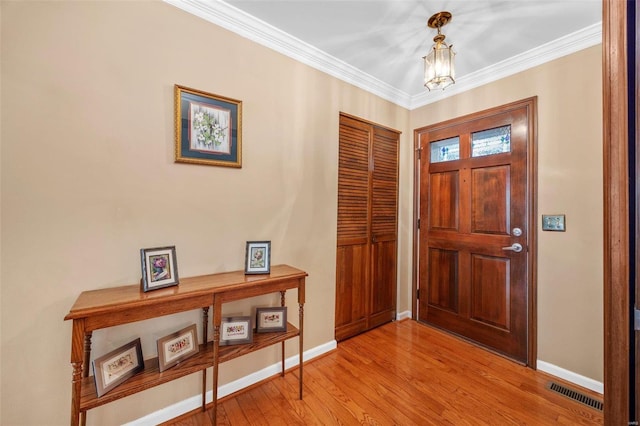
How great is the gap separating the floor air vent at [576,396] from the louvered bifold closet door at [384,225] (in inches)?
53.4

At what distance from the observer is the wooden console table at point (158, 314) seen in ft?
3.52

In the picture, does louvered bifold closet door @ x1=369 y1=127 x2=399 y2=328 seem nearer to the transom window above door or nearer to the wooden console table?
the transom window above door

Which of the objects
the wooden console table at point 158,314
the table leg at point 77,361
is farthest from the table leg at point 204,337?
the table leg at point 77,361

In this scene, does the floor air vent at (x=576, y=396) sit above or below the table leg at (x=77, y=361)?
below

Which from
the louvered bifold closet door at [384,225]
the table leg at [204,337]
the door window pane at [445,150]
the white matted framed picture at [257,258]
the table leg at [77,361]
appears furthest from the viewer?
the louvered bifold closet door at [384,225]

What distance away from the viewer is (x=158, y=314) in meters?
1.26

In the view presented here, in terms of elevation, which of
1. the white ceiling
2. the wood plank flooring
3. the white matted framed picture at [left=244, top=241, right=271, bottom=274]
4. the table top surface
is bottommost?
the wood plank flooring

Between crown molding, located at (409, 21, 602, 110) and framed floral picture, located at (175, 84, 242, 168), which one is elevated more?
crown molding, located at (409, 21, 602, 110)

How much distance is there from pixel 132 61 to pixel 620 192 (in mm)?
2161

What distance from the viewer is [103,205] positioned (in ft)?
4.42

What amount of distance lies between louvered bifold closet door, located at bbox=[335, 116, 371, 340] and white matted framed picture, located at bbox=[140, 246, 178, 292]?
54.3 inches

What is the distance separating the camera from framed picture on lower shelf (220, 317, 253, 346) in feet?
5.27

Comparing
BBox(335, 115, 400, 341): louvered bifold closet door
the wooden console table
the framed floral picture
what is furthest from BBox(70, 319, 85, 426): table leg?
BBox(335, 115, 400, 341): louvered bifold closet door

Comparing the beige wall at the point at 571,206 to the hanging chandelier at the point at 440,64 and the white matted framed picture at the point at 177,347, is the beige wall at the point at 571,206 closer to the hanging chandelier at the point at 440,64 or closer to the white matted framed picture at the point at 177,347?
the hanging chandelier at the point at 440,64
